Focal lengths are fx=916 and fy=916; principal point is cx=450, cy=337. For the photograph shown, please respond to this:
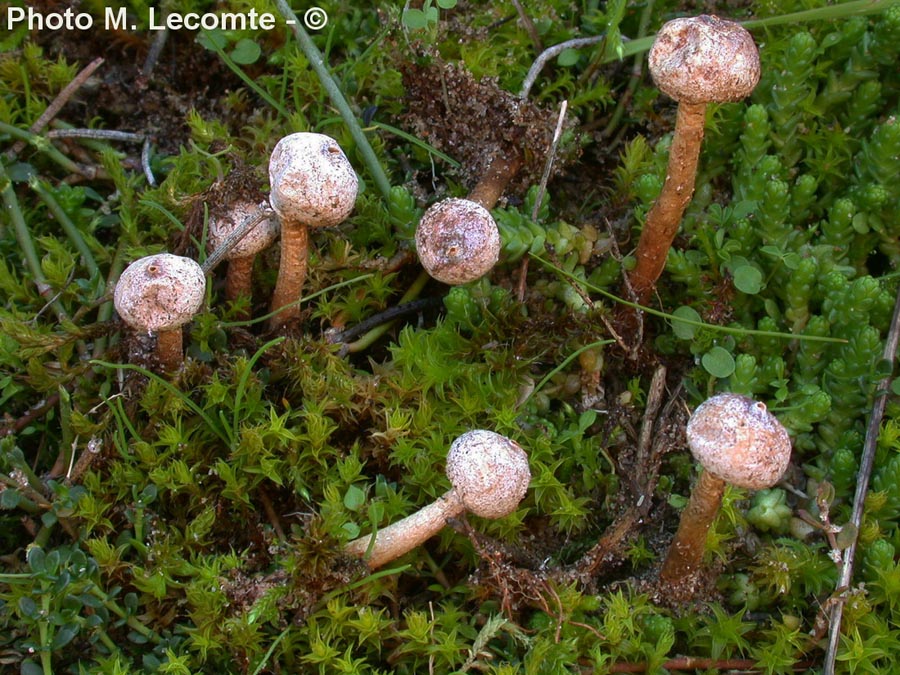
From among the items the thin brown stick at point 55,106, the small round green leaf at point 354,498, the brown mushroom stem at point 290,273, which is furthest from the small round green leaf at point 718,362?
the thin brown stick at point 55,106

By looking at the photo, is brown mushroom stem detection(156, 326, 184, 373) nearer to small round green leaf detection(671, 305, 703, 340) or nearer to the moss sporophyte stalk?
the moss sporophyte stalk

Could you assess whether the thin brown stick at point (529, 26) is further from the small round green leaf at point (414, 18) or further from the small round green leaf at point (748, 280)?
the small round green leaf at point (748, 280)

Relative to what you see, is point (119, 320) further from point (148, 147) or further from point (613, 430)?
point (613, 430)

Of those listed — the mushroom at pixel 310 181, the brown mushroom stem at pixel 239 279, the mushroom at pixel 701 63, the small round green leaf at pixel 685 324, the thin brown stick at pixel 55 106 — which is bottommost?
the small round green leaf at pixel 685 324

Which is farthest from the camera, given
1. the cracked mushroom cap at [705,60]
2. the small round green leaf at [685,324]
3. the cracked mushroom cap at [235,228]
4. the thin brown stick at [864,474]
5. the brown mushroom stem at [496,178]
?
the brown mushroom stem at [496,178]

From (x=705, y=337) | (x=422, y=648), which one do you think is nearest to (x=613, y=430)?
(x=705, y=337)

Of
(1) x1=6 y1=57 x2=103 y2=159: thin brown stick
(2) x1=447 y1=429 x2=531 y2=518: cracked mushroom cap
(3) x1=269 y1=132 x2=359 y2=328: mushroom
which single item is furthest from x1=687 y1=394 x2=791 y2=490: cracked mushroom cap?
(1) x1=6 y1=57 x2=103 y2=159: thin brown stick

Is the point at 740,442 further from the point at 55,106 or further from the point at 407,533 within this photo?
the point at 55,106

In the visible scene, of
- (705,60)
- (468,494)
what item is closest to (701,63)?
(705,60)
